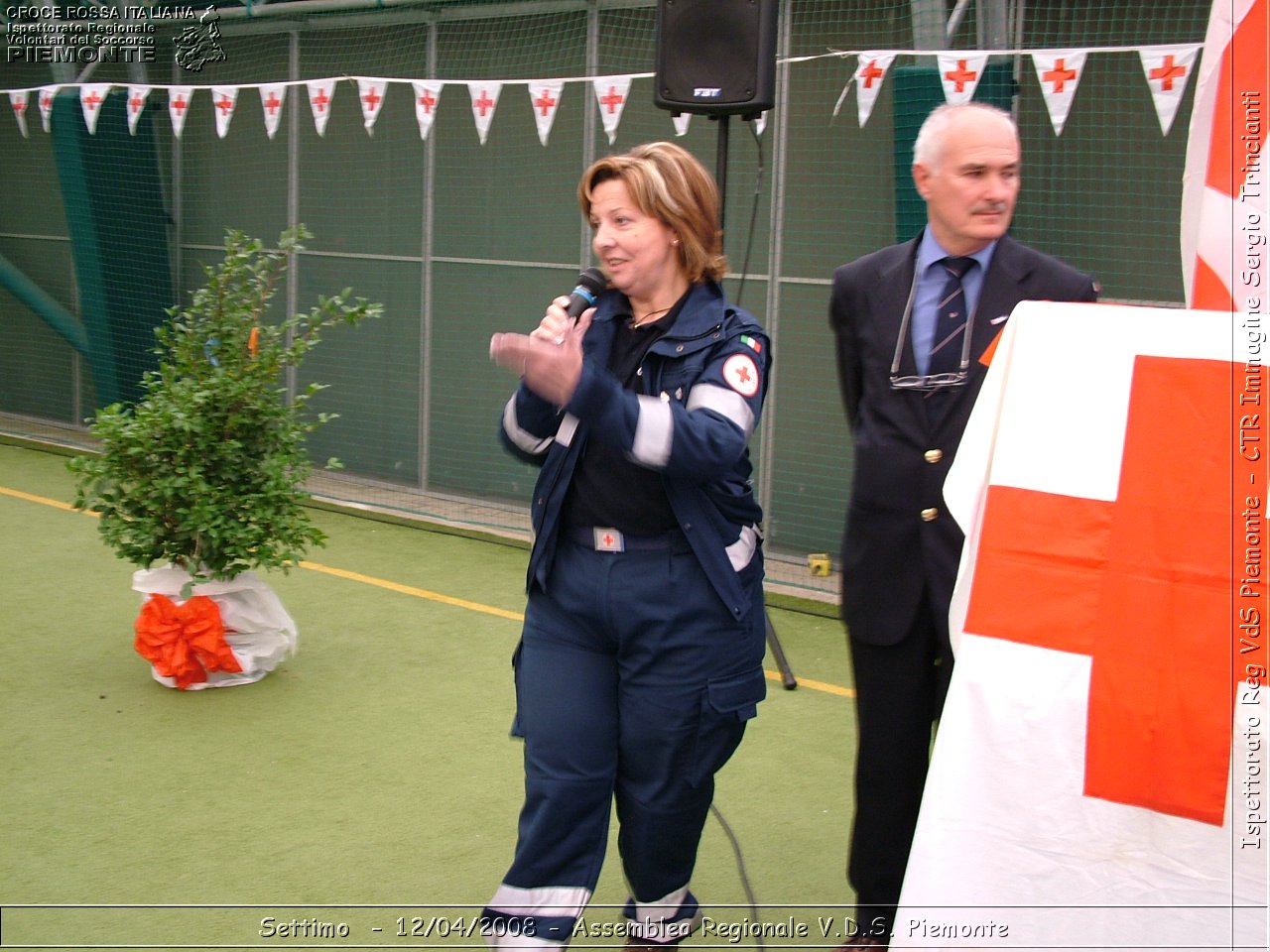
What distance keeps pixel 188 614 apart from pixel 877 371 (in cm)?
293

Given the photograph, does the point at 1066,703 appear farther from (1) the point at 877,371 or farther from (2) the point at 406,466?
(2) the point at 406,466

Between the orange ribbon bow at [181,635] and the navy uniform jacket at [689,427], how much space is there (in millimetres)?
2417

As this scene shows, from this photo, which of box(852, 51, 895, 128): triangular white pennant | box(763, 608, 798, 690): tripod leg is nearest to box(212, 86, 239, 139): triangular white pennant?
box(852, 51, 895, 128): triangular white pennant

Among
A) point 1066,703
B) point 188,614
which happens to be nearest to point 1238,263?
point 1066,703

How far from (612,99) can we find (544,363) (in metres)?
4.66

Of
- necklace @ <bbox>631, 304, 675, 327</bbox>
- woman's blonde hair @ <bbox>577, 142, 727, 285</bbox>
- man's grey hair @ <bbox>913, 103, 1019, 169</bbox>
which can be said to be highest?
man's grey hair @ <bbox>913, 103, 1019, 169</bbox>

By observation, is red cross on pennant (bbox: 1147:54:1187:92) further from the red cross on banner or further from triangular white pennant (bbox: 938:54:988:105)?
the red cross on banner

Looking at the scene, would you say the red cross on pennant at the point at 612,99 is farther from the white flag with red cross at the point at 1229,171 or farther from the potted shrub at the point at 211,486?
the white flag with red cross at the point at 1229,171

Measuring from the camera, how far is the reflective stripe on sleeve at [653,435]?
2355mm

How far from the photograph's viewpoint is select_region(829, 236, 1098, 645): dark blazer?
107 inches

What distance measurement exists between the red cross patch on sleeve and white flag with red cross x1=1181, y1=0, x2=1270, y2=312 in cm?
86

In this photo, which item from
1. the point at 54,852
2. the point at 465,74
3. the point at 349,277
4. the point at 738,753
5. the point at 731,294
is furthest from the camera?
the point at 349,277

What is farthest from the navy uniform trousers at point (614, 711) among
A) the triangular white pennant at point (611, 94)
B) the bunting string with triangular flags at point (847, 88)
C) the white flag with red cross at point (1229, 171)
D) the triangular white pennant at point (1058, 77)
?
the triangular white pennant at point (611, 94)

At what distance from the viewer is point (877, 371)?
2838 mm
